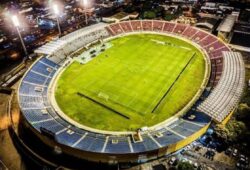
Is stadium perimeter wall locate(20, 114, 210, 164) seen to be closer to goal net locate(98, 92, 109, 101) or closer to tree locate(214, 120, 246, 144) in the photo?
tree locate(214, 120, 246, 144)

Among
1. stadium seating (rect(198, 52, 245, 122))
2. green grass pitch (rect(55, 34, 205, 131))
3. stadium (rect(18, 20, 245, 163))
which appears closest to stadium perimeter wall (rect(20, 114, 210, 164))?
stadium (rect(18, 20, 245, 163))

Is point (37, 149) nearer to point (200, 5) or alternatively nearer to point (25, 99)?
point (25, 99)

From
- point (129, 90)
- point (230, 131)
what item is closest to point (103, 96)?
point (129, 90)

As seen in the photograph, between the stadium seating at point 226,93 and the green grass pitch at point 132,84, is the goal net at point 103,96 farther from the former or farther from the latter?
the stadium seating at point 226,93

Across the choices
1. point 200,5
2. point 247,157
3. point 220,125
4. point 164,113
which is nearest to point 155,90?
point 164,113

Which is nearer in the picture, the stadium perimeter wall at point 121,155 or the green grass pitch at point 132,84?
the stadium perimeter wall at point 121,155

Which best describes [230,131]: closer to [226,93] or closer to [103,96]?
[226,93]

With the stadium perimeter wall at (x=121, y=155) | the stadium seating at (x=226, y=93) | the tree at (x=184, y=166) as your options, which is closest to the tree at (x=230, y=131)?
the stadium seating at (x=226, y=93)

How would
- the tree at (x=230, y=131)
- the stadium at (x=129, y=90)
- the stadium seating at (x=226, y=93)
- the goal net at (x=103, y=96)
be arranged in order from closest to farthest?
the stadium at (x=129, y=90), the tree at (x=230, y=131), the stadium seating at (x=226, y=93), the goal net at (x=103, y=96)
